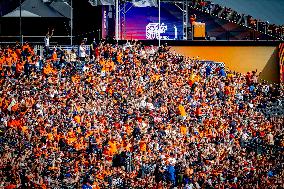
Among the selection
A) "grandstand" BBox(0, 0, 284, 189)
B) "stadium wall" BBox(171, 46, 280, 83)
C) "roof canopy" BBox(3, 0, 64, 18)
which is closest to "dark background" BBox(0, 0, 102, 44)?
"grandstand" BBox(0, 0, 284, 189)

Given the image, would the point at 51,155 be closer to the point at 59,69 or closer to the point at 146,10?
the point at 59,69

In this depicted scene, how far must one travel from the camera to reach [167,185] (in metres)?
A: 22.7

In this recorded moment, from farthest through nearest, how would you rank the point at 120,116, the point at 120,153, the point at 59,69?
the point at 59,69 → the point at 120,116 → the point at 120,153

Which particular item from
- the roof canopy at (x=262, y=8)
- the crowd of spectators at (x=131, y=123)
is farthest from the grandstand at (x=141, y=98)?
the roof canopy at (x=262, y=8)

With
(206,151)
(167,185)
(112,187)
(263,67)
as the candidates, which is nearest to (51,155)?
(112,187)

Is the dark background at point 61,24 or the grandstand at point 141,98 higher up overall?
the dark background at point 61,24

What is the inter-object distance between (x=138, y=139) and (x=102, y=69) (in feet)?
16.0

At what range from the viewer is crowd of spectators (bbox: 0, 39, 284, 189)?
73.3 feet

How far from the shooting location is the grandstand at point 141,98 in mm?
22688

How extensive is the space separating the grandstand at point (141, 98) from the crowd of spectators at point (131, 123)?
4cm

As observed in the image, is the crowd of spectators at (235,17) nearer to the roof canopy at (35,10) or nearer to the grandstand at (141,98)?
the grandstand at (141,98)

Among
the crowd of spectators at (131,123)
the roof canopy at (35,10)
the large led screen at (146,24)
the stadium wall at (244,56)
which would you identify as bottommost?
the crowd of spectators at (131,123)

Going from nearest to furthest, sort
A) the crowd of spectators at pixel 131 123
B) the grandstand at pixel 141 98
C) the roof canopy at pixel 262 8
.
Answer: the crowd of spectators at pixel 131 123 → the grandstand at pixel 141 98 → the roof canopy at pixel 262 8

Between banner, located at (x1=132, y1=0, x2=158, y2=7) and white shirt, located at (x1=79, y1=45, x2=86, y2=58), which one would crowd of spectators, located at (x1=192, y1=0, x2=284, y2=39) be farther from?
white shirt, located at (x1=79, y1=45, x2=86, y2=58)
